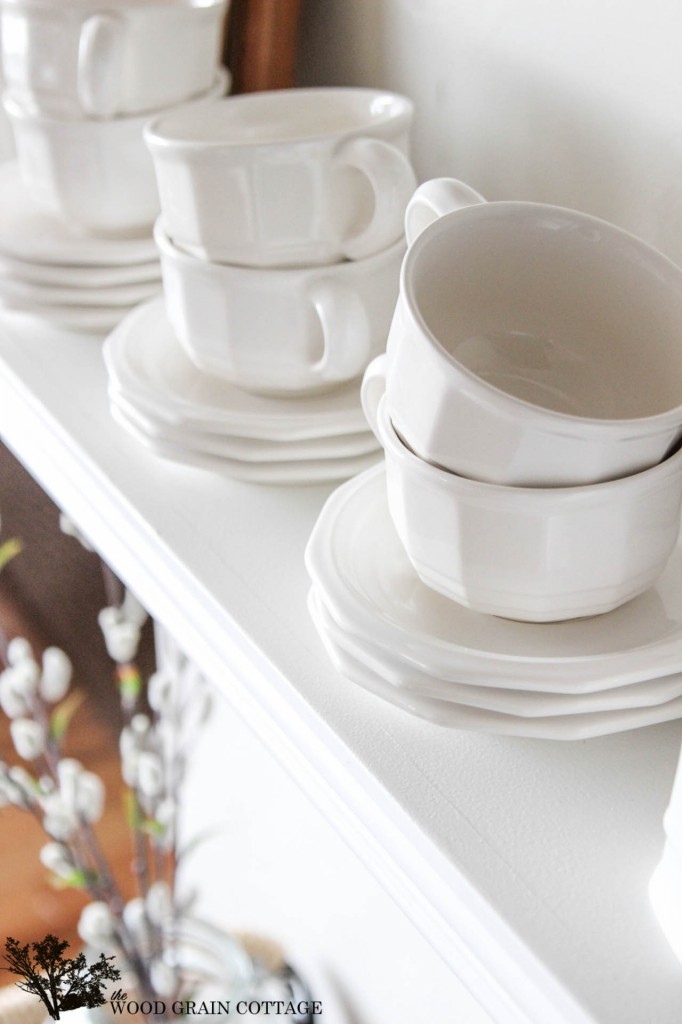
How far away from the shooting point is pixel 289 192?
482 mm

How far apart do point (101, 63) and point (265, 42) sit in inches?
5.4

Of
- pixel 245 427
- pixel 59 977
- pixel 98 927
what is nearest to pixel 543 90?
pixel 245 427

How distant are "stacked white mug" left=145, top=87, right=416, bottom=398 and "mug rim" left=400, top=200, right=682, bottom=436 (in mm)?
95

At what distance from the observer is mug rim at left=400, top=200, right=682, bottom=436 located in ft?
1.11

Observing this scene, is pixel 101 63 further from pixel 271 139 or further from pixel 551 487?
pixel 551 487

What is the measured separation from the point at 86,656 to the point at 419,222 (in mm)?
759

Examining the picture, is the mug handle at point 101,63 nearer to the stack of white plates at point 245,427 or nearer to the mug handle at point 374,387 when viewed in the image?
the stack of white plates at point 245,427

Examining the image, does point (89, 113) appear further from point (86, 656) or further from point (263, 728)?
point (86, 656)

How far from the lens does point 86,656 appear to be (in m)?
1.08

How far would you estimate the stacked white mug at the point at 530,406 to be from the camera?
349mm

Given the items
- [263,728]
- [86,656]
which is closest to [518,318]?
[263,728]

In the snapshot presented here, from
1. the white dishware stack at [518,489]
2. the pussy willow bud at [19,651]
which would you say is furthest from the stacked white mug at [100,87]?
the pussy willow bud at [19,651]

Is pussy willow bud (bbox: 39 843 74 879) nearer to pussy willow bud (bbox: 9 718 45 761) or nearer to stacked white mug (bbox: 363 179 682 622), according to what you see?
pussy willow bud (bbox: 9 718 45 761)

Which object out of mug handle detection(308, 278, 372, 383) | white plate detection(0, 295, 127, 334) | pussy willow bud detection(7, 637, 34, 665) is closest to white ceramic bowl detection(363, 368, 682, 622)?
mug handle detection(308, 278, 372, 383)
